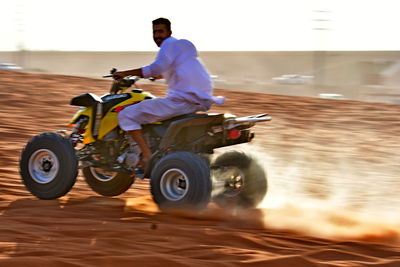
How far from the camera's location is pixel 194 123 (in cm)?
757

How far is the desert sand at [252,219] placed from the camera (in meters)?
5.61

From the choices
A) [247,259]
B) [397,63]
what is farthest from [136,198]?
[397,63]

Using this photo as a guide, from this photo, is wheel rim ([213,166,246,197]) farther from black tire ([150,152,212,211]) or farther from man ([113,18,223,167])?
man ([113,18,223,167])

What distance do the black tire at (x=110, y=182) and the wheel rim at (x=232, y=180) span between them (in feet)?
4.17

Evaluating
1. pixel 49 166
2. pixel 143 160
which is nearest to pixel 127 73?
pixel 143 160

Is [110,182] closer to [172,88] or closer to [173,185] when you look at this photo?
[173,185]

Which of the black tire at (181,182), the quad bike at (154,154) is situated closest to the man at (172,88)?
the quad bike at (154,154)

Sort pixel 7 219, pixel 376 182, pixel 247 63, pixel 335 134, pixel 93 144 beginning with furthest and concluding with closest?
1. pixel 247 63
2. pixel 335 134
3. pixel 376 182
4. pixel 93 144
5. pixel 7 219

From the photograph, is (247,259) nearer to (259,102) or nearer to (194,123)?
(194,123)

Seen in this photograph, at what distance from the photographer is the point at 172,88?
25.4 ft

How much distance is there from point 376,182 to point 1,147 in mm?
5616

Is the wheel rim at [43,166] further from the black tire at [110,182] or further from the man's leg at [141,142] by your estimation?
the man's leg at [141,142]
